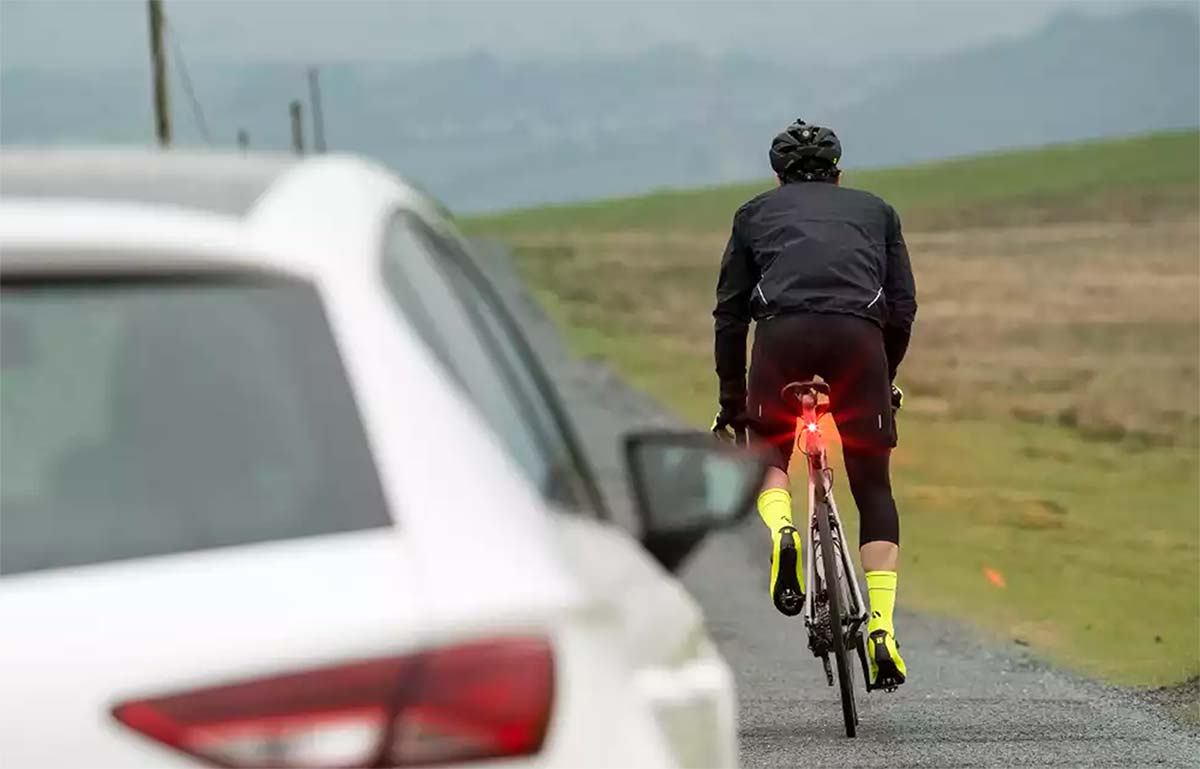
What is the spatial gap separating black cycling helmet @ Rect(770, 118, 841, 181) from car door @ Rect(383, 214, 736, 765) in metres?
5.13

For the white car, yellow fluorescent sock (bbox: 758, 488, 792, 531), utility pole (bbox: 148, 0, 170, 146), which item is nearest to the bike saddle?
yellow fluorescent sock (bbox: 758, 488, 792, 531)

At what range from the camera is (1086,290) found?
71.2 meters

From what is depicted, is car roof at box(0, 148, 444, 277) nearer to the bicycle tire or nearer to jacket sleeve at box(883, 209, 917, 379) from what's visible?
the bicycle tire

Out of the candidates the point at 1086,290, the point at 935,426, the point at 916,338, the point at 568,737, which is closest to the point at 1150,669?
the point at 568,737

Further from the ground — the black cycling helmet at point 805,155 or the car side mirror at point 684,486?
the car side mirror at point 684,486

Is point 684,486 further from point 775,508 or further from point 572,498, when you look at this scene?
point 775,508

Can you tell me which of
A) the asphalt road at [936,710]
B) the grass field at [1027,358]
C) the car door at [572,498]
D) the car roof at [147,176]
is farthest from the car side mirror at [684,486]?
the grass field at [1027,358]

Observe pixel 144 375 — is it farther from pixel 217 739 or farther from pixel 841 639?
pixel 841 639

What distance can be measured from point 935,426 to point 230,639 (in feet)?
113

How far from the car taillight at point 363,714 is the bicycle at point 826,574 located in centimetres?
590

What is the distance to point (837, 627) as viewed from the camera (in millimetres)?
8422

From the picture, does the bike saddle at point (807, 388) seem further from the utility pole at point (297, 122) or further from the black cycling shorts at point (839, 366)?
the utility pole at point (297, 122)

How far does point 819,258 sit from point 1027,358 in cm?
4640

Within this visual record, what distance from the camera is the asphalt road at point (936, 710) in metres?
8.22
